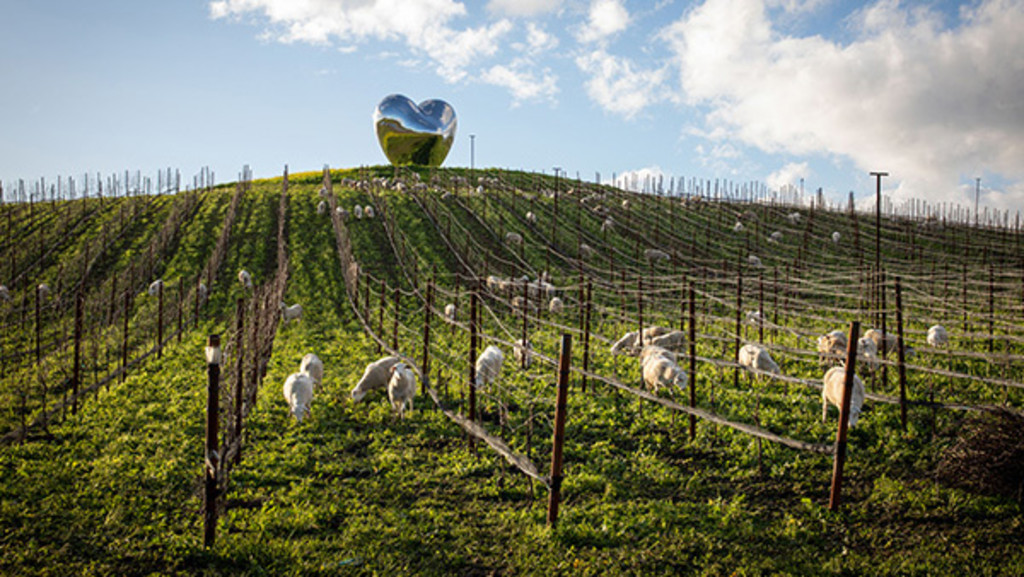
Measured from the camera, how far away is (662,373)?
11.3m

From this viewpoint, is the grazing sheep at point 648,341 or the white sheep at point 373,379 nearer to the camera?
the white sheep at point 373,379

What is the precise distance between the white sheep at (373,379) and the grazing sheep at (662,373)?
17.1ft

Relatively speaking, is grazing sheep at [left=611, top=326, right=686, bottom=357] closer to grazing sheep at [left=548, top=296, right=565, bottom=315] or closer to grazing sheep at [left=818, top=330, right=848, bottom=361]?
grazing sheep at [left=818, top=330, right=848, bottom=361]

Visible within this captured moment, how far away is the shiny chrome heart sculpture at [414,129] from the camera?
158 feet

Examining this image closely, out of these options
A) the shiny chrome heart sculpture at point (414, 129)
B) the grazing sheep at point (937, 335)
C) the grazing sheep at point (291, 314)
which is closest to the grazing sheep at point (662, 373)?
the grazing sheep at point (937, 335)

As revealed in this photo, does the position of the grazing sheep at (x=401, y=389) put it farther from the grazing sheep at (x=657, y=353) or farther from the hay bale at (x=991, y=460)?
the hay bale at (x=991, y=460)

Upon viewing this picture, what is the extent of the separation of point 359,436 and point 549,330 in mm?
→ 10020

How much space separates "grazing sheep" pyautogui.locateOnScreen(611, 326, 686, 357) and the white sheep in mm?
5351

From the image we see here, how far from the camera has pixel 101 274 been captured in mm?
28453

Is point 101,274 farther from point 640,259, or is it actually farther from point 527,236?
point 640,259

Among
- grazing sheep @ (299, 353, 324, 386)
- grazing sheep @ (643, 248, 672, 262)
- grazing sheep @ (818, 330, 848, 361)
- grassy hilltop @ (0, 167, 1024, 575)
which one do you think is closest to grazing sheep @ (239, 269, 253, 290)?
grassy hilltop @ (0, 167, 1024, 575)

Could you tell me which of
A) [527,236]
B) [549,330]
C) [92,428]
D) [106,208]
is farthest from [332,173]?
[92,428]

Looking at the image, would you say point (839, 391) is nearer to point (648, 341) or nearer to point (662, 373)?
point (662, 373)

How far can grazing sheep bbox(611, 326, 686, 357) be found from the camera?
48.3 feet
